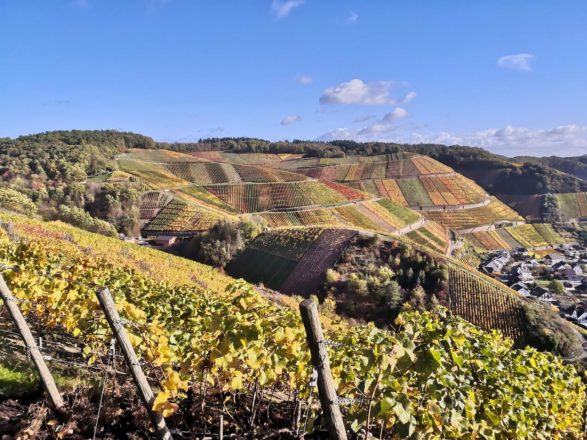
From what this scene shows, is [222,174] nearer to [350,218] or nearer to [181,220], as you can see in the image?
[181,220]

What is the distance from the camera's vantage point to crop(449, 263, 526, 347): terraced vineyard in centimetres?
2397

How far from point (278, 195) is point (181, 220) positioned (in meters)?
16.3

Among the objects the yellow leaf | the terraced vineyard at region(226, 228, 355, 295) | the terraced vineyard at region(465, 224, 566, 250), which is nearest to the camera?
the yellow leaf

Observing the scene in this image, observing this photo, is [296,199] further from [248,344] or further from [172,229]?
[248,344]

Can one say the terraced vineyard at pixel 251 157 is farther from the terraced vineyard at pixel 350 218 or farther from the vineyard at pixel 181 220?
the vineyard at pixel 181 220

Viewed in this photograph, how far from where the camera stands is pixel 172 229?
146 ft

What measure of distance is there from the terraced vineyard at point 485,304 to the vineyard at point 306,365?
58.7 feet

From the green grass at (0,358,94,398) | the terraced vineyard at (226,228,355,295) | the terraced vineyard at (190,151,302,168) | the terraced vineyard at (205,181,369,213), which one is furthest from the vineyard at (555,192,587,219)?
the green grass at (0,358,94,398)

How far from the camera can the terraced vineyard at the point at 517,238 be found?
66.1 metres

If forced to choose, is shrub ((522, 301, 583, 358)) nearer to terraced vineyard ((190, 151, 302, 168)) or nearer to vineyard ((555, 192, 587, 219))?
vineyard ((555, 192, 587, 219))

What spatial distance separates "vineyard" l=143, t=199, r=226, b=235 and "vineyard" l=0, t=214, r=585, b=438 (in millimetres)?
36853

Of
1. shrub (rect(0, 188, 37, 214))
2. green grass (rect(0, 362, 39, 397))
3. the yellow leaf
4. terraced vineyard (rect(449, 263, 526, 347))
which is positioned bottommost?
terraced vineyard (rect(449, 263, 526, 347))

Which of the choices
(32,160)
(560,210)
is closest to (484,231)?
(560,210)

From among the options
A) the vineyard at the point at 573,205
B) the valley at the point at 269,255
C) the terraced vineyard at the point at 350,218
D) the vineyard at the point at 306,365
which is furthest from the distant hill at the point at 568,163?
the vineyard at the point at 306,365
